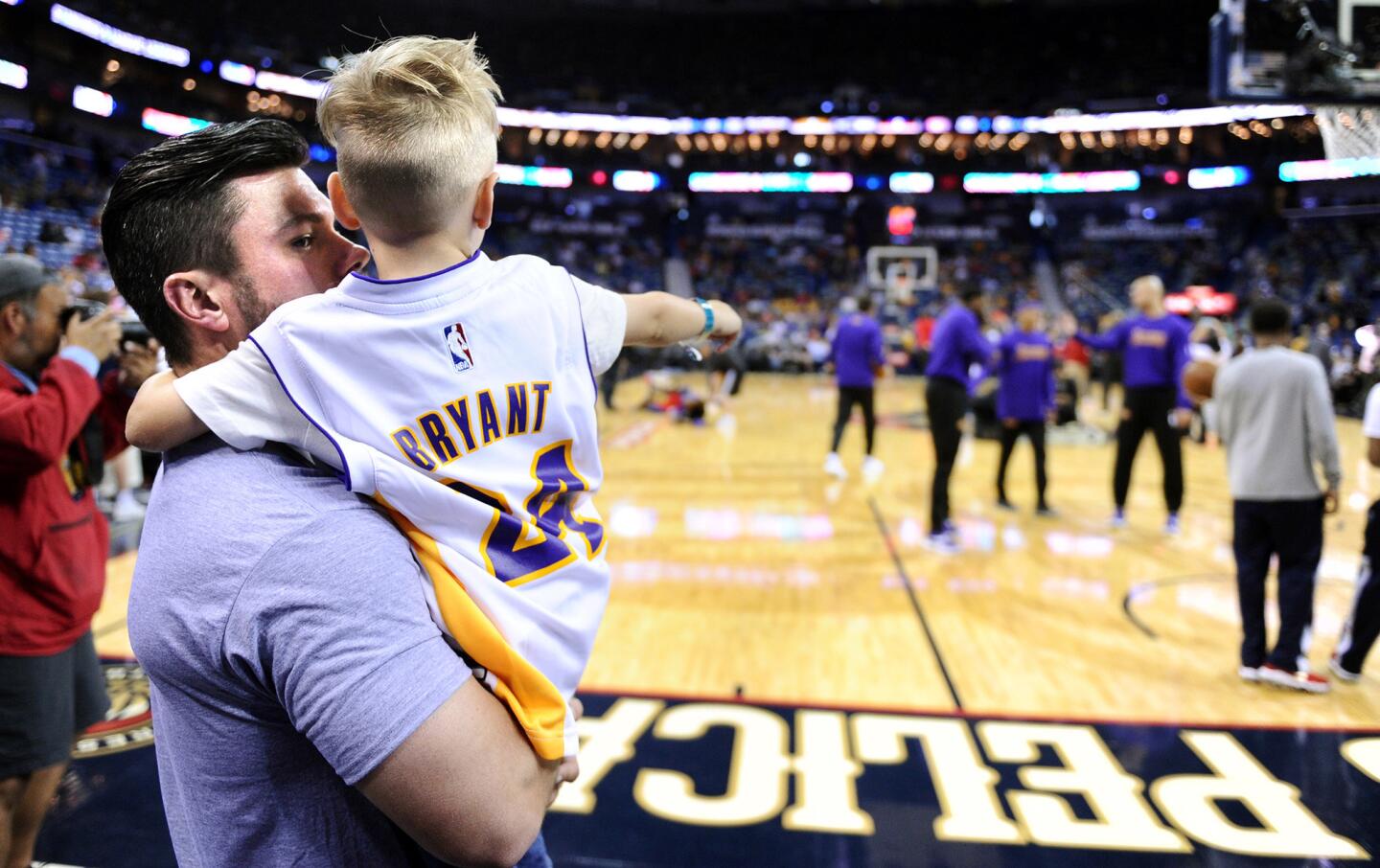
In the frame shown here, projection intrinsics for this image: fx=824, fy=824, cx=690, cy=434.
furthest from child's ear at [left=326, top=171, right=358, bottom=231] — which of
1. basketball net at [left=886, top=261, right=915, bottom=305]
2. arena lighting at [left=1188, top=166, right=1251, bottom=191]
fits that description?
arena lighting at [left=1188, top=166, right=1251, bottom=191]

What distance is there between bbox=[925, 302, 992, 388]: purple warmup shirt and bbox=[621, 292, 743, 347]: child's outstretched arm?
5291 millimetres

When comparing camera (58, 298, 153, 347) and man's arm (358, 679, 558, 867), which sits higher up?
camera (58, 298, 153, 347)

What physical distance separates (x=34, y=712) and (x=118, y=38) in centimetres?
2692

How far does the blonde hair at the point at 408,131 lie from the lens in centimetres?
93

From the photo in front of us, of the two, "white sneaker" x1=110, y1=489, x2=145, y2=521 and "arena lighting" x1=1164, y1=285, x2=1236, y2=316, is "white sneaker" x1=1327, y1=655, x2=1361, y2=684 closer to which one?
"white sneaker" x1=110, y1=489, x2=145, y2=521

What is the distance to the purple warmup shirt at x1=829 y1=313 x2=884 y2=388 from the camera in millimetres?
8703

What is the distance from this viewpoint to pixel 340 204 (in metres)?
1.04

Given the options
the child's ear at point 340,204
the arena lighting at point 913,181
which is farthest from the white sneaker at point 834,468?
the arena lighting at point 913,181

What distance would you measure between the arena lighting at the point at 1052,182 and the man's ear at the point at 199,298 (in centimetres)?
3665

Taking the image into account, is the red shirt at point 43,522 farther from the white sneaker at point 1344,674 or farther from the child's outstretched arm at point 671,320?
the white sneaker at point 1344,674

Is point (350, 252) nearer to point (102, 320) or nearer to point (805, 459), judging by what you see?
point (102, 320)

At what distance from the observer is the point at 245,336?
3.20 feet

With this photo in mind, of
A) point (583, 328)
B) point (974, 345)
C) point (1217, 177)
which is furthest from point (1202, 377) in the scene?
point (1217, 177)

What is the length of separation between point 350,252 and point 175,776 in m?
0.64
